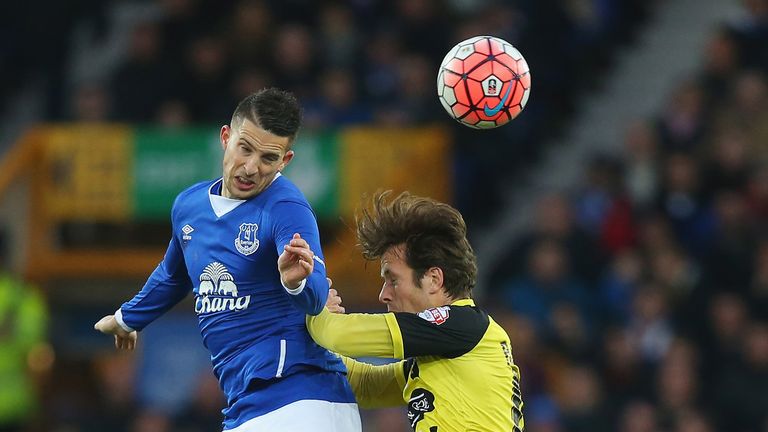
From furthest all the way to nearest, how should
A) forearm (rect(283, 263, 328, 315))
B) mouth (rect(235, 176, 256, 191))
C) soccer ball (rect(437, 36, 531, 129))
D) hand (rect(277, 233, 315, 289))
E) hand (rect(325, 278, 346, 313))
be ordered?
soccer ball (rect(437, 36, 531, 129)), hand (rect(325, 278, 346, 313)), mouth (rect(235, 176, 256, 191)), forearm (rect(283, 263, 328, 315)), hand (rect(277, 233, 315, 289))

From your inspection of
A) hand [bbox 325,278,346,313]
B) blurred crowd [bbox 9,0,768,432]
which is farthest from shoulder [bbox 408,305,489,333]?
blurred crowd [bbox 9,0,768,432]

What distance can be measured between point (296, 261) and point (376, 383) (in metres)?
1.08

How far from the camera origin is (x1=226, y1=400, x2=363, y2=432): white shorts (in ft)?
17.5

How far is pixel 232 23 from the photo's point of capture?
1413 centimetres

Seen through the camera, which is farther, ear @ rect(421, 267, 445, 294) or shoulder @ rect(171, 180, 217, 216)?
shoulder @ rect(171, 180, 217, 216)

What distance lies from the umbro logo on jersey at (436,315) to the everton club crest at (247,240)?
0.69 metres

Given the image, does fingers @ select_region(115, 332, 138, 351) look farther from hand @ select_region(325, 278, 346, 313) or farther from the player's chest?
hand @ select_region(325, 278, 346, 313)

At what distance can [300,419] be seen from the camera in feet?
17.6

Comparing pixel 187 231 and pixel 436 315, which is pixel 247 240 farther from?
pixel 436 315

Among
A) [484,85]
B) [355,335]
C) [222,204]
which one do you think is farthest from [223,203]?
[484,85]

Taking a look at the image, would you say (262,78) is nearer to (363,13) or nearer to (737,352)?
(363,13)

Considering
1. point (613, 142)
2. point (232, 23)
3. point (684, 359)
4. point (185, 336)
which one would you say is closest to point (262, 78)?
point (232, 23)

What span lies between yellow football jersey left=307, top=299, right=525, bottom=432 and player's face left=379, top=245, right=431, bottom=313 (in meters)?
0.13

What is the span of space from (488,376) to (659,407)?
19.3 ft
